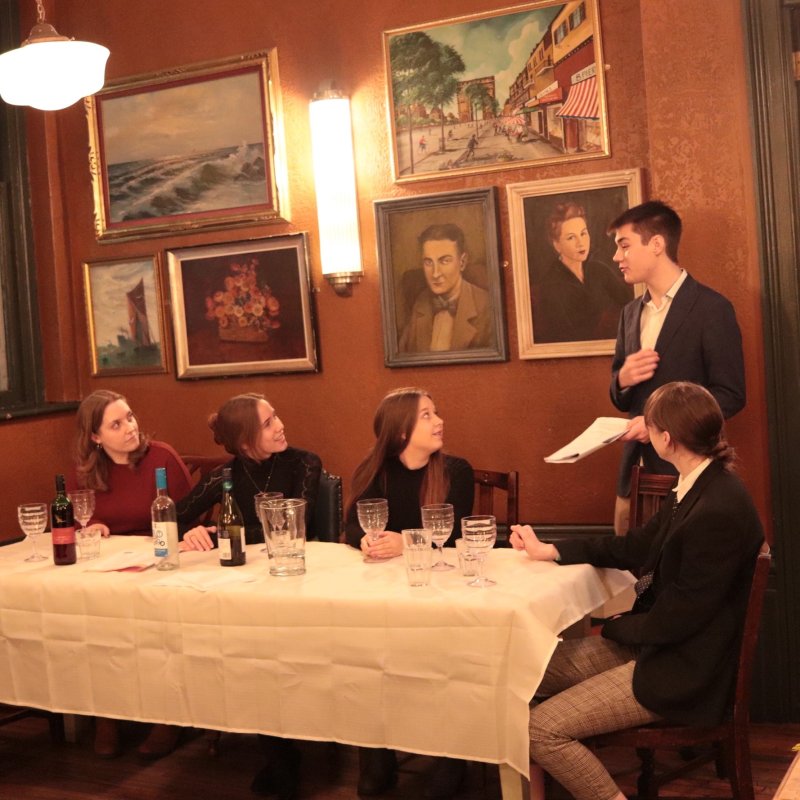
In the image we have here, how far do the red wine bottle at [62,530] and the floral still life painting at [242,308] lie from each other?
5.67 feet

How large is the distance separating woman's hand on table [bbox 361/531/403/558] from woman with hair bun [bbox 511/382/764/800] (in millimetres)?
644

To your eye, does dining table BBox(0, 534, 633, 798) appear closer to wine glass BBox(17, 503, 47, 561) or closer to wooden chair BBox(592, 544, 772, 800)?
wine glass BBox(17, 503, 47, 561)

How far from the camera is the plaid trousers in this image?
8.42ft

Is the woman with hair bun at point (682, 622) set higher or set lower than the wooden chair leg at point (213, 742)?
higher

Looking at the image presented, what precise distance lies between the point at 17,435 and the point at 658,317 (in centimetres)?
295

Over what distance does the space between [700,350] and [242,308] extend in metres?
2.24

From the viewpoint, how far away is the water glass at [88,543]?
3.35m

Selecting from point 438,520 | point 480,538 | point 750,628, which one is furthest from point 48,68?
point 750,628

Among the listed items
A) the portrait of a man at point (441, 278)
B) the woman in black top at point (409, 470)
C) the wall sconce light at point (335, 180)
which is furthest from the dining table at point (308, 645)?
the wall sconce light at point (335, 180)

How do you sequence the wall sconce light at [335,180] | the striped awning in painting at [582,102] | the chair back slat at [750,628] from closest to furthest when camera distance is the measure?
the chair back slat at [750,628] → the striped awning in painting at [582,102] → the wall sconce light at [335,180]

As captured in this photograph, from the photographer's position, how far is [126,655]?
2.99 meters

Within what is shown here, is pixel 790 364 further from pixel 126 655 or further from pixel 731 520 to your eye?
pixel 126 655

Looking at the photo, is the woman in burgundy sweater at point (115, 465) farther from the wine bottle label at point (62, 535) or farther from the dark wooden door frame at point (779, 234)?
the dark wooden door frame at point (779, 234)

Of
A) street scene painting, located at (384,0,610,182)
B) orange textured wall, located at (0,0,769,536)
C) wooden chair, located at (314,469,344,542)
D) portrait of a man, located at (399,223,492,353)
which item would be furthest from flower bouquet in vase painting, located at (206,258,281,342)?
wooden chair, located at (314,469,344,542)
